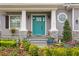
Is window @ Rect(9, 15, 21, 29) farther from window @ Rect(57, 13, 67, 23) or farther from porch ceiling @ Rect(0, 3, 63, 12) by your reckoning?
window @ Rect(57, 13, 67, 23)

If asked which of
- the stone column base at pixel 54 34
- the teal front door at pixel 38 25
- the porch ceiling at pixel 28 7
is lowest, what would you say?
the stone column base at pixel 54 34

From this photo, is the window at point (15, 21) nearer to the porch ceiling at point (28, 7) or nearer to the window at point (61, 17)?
the porch ceiling at point (28, 7)

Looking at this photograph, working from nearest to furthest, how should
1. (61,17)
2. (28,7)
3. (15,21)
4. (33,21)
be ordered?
1. (28,7)
2. (61,17)
3. (15,21)
4. (33,21)

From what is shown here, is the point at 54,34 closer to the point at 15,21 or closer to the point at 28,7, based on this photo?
the point at 28,7

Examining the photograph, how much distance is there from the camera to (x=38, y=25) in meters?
23.5

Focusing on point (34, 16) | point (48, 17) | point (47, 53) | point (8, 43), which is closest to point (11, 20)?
point (34, 16)

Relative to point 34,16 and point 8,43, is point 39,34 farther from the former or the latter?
point 8,43

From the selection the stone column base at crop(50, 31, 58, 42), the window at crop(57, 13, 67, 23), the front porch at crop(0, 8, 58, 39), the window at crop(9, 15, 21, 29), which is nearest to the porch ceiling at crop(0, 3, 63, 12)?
the front porch at crop(0, 8, 58, 39)

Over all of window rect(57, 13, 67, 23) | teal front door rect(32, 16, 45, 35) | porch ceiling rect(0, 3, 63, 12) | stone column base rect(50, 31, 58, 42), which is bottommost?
stone column base rect(50, 31, 58, 42)

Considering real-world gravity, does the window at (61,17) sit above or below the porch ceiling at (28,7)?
below

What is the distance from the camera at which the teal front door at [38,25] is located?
23.3 metres

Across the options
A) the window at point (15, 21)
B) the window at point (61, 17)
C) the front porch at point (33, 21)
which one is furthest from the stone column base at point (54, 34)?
the window at point (15, 21)

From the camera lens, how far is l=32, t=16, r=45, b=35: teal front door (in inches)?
918

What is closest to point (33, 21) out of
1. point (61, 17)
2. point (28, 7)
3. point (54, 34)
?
point (28, 7)
